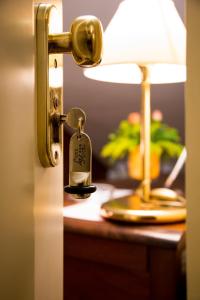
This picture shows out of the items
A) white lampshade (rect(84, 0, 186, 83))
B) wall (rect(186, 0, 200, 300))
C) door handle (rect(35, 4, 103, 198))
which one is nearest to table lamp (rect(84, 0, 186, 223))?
white lampshade (rect(84, 0, 186, 83))

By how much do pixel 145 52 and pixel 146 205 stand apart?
423mm

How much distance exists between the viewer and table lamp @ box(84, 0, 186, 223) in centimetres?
86

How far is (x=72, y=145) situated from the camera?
1.52ft

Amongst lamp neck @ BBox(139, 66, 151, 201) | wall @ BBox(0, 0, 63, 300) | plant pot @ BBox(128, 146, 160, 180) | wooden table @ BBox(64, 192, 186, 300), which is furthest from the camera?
plant pot @ BBox(128, 146, 160, 180)

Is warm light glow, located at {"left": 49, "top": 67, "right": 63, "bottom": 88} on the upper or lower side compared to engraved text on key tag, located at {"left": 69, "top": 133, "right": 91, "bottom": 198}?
upper

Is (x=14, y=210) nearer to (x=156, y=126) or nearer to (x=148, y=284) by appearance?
(x=148, y=284)

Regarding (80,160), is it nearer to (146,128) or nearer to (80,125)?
(80,125)

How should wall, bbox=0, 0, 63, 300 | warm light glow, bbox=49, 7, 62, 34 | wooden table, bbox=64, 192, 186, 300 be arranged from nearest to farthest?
1. wall, bbox=0, 0, 63, 300
2. warm light glow, bbox=49, 7, 62, 34
3. wooden table, bbox=64, 192, 186, 300

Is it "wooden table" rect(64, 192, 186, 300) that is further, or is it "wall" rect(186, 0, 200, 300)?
"wooden table" rect(64, 192, 186, 300)

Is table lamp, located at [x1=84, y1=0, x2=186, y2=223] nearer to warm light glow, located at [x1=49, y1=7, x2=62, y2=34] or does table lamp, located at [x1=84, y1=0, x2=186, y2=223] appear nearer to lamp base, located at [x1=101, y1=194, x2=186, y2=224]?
lamp base, located at [x1=101, y1=194, x2=186, y2=224]

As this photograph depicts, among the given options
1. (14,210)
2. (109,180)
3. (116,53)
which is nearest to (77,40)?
(14,210)

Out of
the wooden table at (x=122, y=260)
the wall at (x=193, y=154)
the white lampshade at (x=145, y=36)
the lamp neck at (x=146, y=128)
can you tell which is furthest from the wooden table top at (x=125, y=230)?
the white lampshade at (x=145, y=36)

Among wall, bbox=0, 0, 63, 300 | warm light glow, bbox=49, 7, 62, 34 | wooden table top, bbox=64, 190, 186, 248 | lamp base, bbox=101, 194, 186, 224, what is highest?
warm light glow, bbox=49, 7, 62, 34

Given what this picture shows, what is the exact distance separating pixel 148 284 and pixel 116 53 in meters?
0.56
